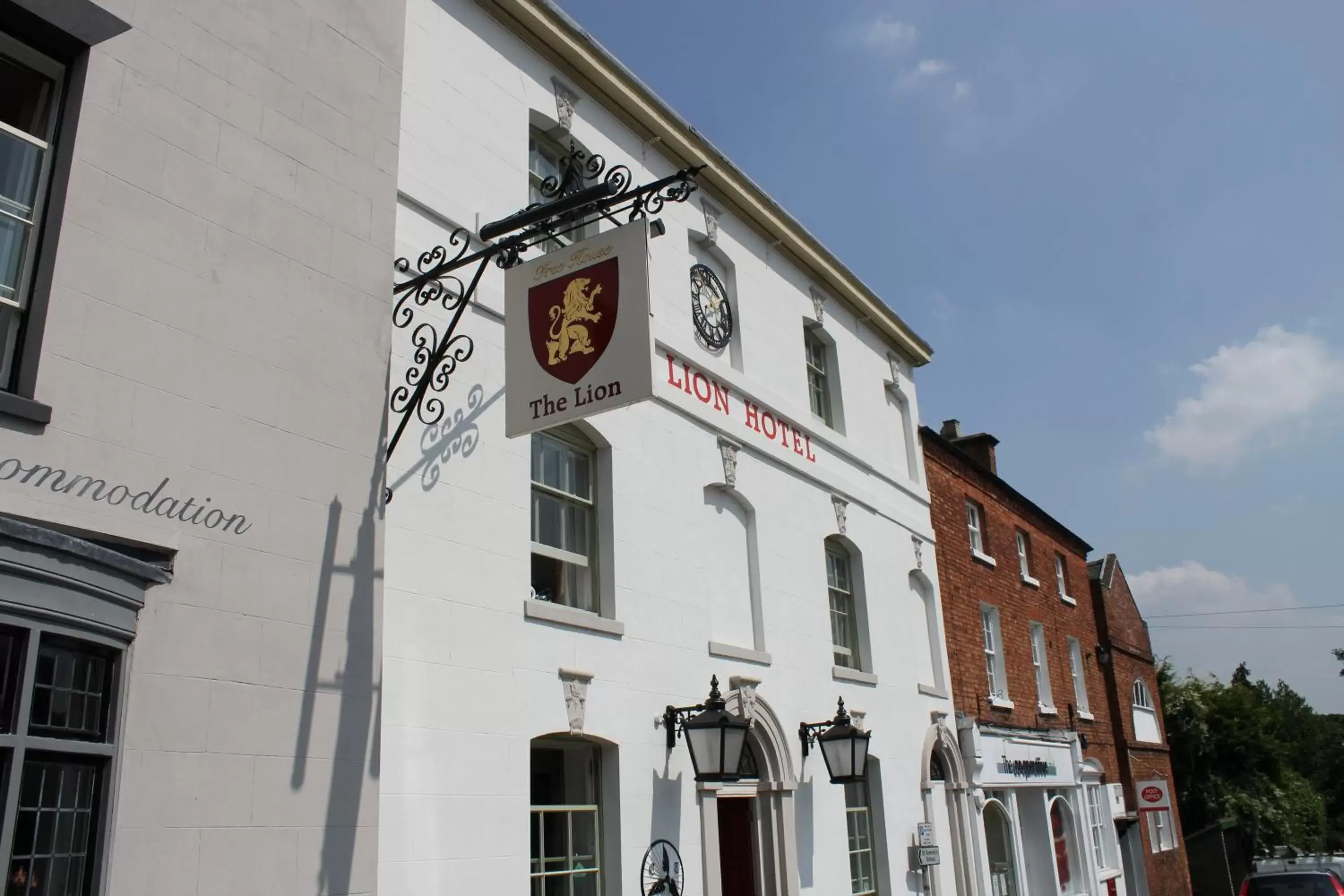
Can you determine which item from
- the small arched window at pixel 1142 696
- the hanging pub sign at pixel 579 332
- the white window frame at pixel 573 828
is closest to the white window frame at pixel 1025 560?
the small arched window at pixel 1142 696

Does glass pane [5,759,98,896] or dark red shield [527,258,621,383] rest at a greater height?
dark red shield [527,258,621,383]

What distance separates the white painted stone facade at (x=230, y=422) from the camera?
5297 mm

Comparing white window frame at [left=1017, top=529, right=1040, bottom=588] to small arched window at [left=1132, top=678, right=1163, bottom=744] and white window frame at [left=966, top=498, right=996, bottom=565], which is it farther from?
small arched window at [left=1132, top=678, right=1163, bottom=744]

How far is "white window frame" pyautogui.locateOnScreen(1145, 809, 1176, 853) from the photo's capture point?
78.8 feet

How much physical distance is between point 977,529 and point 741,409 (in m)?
8.49

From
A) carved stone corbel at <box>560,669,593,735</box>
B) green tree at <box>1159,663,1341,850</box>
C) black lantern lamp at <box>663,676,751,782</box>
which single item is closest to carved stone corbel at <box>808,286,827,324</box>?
black lantern lamp at <box>663,676,751,782</box>

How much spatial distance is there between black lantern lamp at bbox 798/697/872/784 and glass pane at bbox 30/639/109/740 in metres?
7.87

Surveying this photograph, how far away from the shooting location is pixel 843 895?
40.4 feet

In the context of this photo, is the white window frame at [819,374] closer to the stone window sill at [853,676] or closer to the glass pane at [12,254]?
the stone window sill at [853,676]

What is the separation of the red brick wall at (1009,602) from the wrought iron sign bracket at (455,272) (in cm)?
1055

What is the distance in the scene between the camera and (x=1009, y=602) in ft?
64.1

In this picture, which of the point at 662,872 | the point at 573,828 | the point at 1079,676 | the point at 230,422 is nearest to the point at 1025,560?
the point at 1079,676

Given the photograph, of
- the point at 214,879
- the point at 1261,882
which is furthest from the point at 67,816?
the point at 1261,882

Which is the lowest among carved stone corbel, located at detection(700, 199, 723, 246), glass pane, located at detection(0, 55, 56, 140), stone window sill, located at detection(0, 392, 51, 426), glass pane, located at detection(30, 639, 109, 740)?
glass pane, located at detection(30, 639, 109, 740)
